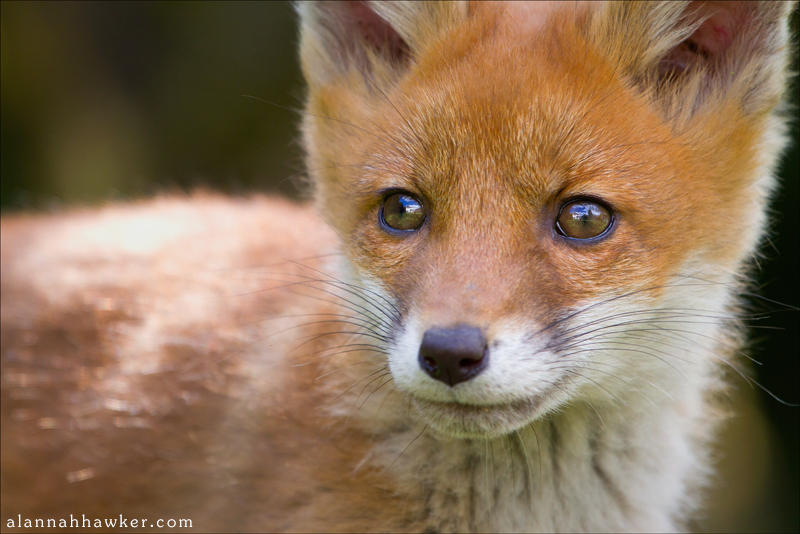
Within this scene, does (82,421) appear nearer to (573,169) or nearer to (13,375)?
(13,375)

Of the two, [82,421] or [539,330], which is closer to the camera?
[539,330]

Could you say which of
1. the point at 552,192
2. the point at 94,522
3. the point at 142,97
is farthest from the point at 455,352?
the point at 142,97

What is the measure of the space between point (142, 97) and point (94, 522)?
5.76 meters

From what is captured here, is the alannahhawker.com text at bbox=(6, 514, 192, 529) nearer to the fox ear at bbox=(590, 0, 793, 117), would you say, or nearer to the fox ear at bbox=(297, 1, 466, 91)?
the fox ear at bbox=(297, 1, 466, 91)

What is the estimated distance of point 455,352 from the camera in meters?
3.03

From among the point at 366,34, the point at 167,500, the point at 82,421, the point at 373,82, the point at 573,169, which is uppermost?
the point at 366,34

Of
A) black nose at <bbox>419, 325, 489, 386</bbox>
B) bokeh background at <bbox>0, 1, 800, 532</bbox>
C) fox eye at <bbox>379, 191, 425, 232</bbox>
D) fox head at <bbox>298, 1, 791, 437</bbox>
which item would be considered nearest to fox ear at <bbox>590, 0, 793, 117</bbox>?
fox head at <bbox>298, 1, 791, 437</bbox>

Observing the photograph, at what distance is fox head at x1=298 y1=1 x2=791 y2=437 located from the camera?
328cm

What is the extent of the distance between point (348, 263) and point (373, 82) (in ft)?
2.95

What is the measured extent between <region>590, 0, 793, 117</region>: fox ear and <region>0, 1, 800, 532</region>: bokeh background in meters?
5.20

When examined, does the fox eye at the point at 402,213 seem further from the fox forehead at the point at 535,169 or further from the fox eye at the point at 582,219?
the fox eye at the point at 582,219

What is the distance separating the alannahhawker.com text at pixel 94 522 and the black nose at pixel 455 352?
1732 millimetres

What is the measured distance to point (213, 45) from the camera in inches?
352

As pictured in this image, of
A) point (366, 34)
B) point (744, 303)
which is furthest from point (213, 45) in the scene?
point (744, 303)
